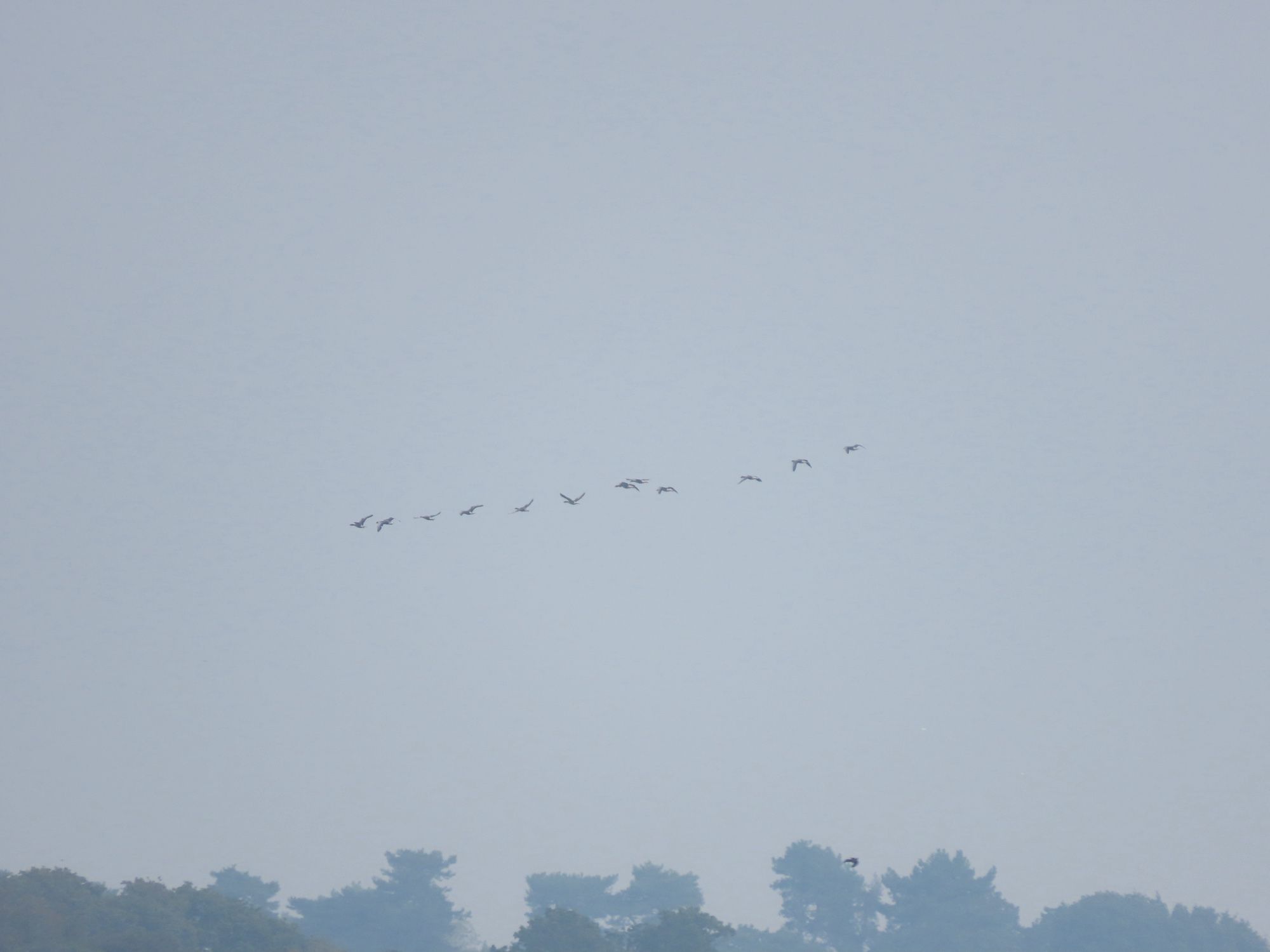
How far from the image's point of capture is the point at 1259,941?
112312 mm

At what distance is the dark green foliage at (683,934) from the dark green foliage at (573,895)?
61706 millimetres

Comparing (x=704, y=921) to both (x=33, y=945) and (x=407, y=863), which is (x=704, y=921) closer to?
(x=33, y=945)

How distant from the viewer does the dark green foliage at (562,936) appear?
66625 mm

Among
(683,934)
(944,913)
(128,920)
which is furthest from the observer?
(944,913)

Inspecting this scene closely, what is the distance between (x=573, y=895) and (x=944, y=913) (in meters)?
30.3

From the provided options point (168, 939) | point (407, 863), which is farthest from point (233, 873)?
point (168, 939)

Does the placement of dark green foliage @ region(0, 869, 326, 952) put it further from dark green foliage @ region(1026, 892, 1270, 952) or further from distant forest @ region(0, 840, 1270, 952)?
dark green foliage @ region(1026, 892, 1270, 952)

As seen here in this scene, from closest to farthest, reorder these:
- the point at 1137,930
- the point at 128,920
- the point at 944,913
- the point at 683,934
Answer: the point at 128,920 < the point at 683,934 < the point at 1137,930 < the point at 944,913

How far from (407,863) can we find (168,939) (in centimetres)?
6772

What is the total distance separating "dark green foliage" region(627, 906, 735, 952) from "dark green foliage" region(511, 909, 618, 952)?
150 centimetres

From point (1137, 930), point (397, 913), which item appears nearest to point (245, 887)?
point (397, 913)

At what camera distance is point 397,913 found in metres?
124

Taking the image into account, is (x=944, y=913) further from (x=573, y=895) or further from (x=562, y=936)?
(x=562, y=936)

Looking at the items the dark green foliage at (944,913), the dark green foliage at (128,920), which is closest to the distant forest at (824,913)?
the dark green foliage at (944,913)
